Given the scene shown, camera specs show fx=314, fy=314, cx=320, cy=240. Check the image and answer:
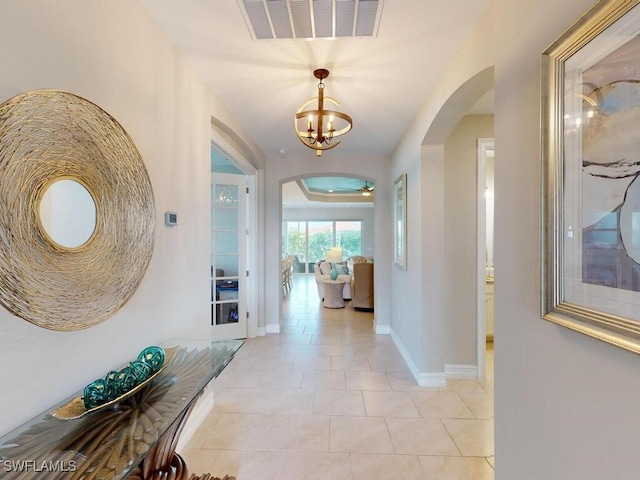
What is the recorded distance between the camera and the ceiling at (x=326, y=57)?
171cm

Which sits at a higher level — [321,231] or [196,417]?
[321,231]

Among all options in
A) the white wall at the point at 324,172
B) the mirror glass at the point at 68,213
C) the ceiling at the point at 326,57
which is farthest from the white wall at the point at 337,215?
the mirror glass at the point at 68,213

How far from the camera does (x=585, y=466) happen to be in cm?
104

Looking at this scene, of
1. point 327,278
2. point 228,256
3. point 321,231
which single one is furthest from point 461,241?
point 321,231

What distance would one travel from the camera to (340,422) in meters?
2.45

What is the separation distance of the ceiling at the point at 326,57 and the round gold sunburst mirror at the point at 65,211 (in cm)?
88

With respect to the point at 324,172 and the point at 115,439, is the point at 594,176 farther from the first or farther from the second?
the point at 324,172

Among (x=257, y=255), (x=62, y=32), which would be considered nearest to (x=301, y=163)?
(x=257, y=255)

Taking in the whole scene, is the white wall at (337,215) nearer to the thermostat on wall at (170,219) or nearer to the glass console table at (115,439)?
Result: the thermostat on wall at (170,219)

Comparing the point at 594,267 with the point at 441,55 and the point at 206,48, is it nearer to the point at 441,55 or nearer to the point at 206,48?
the point at 441,55

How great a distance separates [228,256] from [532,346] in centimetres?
380

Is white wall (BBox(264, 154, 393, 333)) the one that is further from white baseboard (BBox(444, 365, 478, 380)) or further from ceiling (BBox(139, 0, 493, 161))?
white baseboard (BBox(444, 365, 478, 380))

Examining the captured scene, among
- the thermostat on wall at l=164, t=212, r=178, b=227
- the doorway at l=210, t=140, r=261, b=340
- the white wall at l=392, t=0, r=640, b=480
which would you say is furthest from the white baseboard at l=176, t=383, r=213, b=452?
the white wall at l=392, t=0, r=640, b=480

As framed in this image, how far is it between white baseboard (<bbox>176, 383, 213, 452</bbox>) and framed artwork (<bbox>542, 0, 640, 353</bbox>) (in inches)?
91.9
